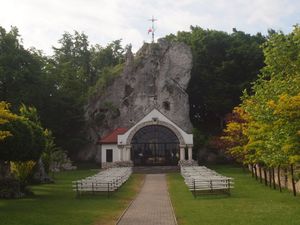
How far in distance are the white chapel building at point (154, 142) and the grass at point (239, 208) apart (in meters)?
24.7

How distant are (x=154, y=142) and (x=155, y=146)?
1.56ft

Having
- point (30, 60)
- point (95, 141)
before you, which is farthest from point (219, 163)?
point (30, 60)

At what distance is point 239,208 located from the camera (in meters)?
17.5

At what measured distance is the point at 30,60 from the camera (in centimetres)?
5322

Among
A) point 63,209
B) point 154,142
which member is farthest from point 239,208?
point 154,142

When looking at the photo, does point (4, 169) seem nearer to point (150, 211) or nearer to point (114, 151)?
point (150, 211)

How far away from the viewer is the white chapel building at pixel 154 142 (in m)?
49.2

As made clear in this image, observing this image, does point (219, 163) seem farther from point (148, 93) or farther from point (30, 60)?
point (30, 60)

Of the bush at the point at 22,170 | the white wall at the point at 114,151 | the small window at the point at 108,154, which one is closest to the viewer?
the bush at the point at 22,170

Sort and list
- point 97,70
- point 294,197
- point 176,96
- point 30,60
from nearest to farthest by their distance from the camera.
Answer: point 294,197 < point 30,60 < point 176,96 < point 97,70

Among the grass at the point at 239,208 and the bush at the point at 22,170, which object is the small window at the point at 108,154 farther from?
the grass at the point at 239,208

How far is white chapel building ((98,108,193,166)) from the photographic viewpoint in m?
49.2

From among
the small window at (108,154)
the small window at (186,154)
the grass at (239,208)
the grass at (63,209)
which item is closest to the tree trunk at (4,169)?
the grass at (63,209)

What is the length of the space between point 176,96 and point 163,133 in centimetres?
997
